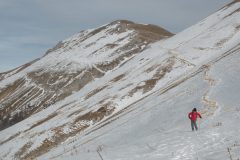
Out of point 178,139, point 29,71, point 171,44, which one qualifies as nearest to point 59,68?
point 29,71

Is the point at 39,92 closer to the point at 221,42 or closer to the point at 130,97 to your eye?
the point at 130,97

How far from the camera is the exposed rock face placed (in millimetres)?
88062

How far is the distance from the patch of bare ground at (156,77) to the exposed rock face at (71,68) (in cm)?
2900

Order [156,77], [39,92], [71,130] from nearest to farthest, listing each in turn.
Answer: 1. [71,130]
2. [156,77]
3. [39,92]

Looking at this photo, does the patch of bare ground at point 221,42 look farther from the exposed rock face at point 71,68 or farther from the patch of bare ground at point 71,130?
the exposed rock face at point 71,68

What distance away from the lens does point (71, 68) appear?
105500 mm

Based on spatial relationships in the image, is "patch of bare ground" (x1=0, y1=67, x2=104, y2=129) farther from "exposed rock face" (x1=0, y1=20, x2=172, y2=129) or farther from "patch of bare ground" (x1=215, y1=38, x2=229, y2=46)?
"patch of bare ground" (x1=215, y1=38, x2=229, y2=46)

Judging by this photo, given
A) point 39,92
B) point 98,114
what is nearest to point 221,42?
point 98,114

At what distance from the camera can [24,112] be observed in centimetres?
8506

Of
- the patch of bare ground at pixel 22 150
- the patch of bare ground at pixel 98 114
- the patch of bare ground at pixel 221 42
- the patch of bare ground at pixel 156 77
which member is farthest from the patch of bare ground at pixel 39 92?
the patch of bare ground at pixel 22 150

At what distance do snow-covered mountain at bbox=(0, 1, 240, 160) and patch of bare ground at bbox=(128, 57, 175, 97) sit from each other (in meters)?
0.19

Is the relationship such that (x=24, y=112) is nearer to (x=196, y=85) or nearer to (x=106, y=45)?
(x=106, y=45)

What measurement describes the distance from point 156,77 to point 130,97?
887cm

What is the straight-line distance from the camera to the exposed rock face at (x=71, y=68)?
88.1m
